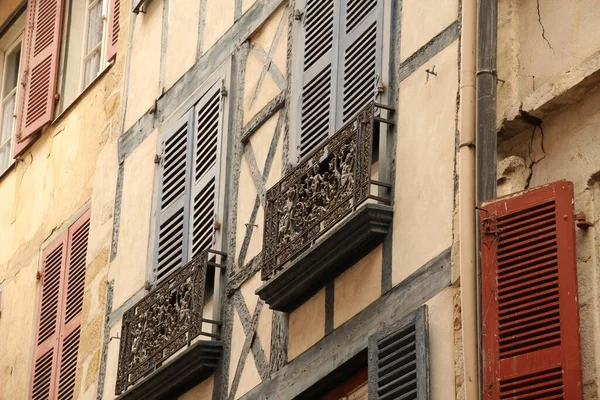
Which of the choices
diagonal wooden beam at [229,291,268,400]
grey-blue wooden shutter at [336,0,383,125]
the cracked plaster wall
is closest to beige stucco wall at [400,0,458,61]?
grey-blue wooden shutter at [336,0,383,125]

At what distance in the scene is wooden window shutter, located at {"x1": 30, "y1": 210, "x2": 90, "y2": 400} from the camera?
13.4 metres

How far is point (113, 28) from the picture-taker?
46.4 feet

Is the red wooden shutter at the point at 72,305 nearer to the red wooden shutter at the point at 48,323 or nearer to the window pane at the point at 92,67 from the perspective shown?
the red wooden shutter at the point at 48,323

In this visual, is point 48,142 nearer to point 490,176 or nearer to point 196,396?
→ point 196,396

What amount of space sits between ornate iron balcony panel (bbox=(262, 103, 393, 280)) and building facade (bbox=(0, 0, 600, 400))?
0.01 meters

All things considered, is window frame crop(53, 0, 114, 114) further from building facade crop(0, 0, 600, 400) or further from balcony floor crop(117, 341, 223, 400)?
balcony floor crop(117, 341, 223, 400)

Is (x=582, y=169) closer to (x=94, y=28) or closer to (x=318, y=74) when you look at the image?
(x=318, y=74)

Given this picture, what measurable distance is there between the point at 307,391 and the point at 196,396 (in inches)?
58.3

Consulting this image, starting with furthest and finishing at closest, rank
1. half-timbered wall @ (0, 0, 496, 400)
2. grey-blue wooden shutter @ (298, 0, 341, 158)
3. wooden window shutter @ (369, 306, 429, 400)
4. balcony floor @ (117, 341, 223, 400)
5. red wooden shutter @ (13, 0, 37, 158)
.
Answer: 1. red wooden shutter @ (13, 0, 37, 158)
2. balcony floor @ (117, 341, 223, 400)
3. grey-blue wooden shutter @ (298, 0, 341, 158)
4. half-timbered wall @ (0, 0, 496, 400)
5. wooden window shutter @ (369, 306, 429, 400)

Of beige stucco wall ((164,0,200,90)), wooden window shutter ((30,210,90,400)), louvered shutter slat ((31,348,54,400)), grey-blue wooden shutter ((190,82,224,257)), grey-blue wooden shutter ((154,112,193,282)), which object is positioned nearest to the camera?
grey-blue wooden shutter ((190,82,224,257))

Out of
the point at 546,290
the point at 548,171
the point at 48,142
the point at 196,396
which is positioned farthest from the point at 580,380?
the point at 48,142

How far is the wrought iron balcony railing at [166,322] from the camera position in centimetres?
1081

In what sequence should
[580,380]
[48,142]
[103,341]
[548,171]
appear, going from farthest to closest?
1. [48,142]
2. [103,341]
3. [548,171]
4. [580,380]

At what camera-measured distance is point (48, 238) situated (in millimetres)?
14422
